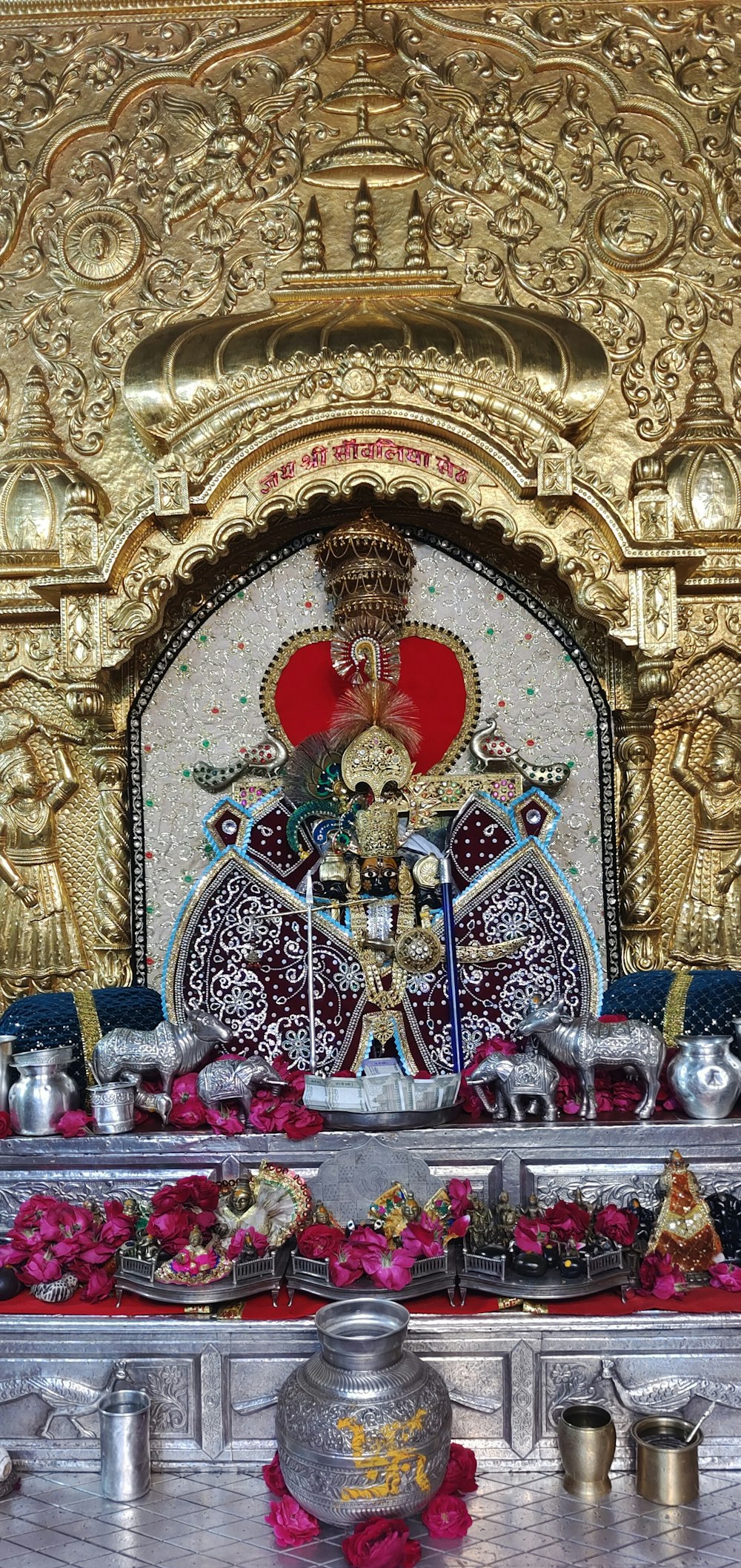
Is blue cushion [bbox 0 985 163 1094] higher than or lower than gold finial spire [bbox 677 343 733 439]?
lower

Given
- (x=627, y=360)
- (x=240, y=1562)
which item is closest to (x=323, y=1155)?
(x=240, y=1562)

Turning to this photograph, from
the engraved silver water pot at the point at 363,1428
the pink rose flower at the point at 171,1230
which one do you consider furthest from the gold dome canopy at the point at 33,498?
the engraved silver water pot at the point at 363,1428

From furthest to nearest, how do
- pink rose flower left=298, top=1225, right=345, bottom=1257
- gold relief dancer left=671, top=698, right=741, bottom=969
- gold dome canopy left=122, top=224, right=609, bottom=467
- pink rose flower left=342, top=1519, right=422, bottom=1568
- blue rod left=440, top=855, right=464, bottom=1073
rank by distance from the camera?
gold relief dancer left=671, top=698, right=741, bottom=969
gold dome canopy left=122, top=224, right=609, bottom=467
blue rod left=440, top=855, right=464, bottom=1073
pink rose flower left=298, top=1225, right=345, bottom=1257
pink rose flower left=342, top=1519, right=422, bottom=1568

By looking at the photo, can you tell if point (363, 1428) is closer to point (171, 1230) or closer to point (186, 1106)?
point (171, 1230)

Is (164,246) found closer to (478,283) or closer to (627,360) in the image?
Result: (478,283)

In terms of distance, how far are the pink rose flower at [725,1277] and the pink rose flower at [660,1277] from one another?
102 millimetres

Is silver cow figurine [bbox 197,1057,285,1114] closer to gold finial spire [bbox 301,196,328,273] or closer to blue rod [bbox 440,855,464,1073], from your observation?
blue rod [bbox 440,855,464,1073]

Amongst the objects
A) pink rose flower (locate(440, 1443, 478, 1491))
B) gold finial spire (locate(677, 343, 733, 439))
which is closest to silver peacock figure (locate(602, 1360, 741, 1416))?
pink rose flower (locate(440, 1443, 478, 1491))

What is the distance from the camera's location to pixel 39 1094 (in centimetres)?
507

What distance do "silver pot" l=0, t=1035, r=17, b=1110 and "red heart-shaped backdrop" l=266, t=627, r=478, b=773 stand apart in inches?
70.4

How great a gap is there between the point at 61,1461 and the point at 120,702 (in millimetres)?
3109

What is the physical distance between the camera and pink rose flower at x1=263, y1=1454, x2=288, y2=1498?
3896 millimetres

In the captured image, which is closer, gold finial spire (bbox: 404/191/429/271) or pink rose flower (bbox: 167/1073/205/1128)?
pink rose flower (bbox: 167/1073/205/1128)

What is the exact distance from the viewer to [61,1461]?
4.22 metres
